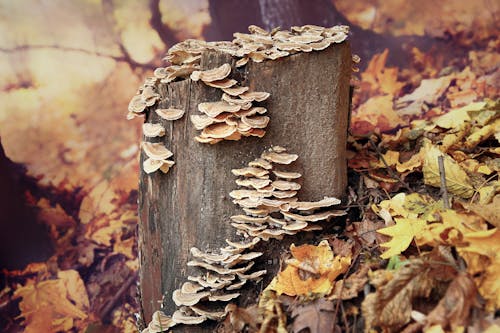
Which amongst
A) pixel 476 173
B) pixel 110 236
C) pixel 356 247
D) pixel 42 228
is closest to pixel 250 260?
pixel 356 247

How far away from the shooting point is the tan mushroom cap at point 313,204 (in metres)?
2.07

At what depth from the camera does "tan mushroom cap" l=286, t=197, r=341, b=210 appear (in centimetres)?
207

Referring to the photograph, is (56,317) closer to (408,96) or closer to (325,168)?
(325,168)

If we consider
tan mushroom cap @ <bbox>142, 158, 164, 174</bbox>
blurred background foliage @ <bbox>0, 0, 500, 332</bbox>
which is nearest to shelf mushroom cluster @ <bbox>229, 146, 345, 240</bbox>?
tan mushroom cap @ <bbox>142, 158, 164, 174</bbox>

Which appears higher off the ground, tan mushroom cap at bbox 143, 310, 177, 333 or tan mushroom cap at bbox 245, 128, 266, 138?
tan mushroom cap at bbox 245, 128, 266, 138

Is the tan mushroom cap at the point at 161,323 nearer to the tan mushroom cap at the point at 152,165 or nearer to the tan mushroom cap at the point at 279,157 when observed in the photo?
the tan mushroom cap at the point at 152,165

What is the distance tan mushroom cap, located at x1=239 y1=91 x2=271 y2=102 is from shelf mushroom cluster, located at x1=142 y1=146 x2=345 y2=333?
0.28m

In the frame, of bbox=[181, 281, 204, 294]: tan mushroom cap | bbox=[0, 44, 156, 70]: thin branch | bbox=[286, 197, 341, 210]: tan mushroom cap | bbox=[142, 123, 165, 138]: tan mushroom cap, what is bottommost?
bbox=[181, 281, 204, 294]: tan mushroom cap

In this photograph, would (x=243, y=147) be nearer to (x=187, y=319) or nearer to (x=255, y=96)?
(x=255, y=96)

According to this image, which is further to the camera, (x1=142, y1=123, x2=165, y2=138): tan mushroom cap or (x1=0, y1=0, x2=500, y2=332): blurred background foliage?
(x1=0, y1=0, x2=500, y2=332): blurred background foliage

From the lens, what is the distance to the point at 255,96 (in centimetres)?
208

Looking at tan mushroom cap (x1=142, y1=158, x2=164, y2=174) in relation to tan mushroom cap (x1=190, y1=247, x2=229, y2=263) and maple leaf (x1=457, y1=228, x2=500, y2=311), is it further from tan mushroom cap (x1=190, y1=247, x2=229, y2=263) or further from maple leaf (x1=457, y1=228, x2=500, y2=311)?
maple leaf (x1=457, y1=228, x2=500, y2=311)

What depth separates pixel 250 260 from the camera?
219cm

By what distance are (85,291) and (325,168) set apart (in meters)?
3.00
